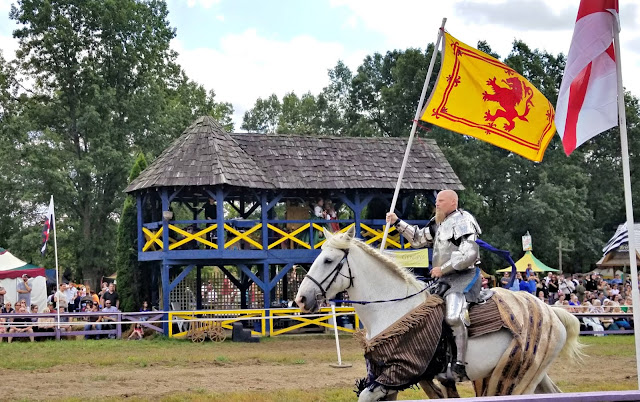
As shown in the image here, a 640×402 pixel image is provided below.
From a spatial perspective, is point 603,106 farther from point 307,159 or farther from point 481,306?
point 307,159

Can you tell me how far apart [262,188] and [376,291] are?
16.1m

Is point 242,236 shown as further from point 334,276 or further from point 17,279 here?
point 334,276

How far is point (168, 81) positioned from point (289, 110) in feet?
71.7

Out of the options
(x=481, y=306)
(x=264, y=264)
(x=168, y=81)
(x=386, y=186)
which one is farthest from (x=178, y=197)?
(x=168, y=81)

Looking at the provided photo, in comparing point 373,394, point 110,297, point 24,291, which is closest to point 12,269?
point 24,291

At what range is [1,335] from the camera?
2192cm

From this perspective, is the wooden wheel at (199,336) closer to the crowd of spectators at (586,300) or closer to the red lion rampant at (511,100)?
the crowd of spectators at (586,300)

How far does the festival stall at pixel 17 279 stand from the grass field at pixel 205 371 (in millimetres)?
3856

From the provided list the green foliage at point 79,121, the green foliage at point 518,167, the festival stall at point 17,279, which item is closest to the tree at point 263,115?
the green foliage at point 518,167

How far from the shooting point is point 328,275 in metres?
8.77

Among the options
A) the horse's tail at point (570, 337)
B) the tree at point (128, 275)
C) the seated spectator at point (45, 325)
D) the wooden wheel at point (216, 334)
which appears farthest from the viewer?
the tree at point (128, 275)

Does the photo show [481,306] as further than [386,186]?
No

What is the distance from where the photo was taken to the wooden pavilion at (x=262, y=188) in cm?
2425

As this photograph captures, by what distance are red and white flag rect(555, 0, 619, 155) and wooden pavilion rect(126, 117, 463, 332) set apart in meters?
15.6
